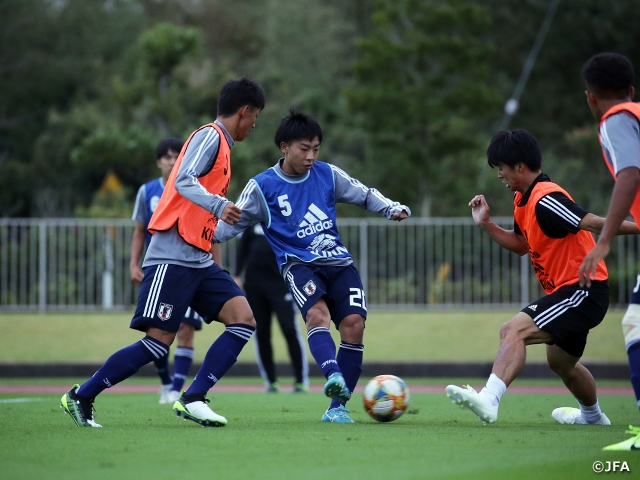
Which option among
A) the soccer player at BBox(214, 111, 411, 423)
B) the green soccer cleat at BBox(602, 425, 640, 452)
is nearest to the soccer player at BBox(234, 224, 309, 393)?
the soccer player at BBox(214, 111, 411, 423)

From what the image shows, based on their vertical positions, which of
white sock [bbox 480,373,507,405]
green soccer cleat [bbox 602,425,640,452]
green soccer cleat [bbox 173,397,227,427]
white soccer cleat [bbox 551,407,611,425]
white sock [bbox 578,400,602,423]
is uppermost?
white sock [bbox 480,373,507,405]

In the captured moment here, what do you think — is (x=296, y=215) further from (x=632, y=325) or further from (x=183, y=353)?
(x=183, y=353)

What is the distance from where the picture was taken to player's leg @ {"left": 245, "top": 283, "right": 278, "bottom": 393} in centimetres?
1166

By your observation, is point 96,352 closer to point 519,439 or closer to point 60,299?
point 60,299

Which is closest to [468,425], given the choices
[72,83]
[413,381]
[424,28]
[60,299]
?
[413,381]

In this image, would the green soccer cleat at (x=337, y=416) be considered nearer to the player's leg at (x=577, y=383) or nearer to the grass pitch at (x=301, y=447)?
the grass pitch at (x=301, y=447)

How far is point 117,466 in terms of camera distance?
4359 mm

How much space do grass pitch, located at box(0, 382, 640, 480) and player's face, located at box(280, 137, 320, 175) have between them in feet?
6.06

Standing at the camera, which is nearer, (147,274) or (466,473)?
(466,473)

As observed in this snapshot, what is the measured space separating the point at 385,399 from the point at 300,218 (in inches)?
56.1

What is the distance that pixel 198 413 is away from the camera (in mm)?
6141

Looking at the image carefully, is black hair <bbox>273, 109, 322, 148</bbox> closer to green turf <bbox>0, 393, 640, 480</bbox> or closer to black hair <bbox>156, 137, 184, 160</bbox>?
green turf <bbox>0, 393, 640, 480</bbox>

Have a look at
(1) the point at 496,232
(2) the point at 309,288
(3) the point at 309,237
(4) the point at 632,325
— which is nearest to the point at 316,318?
(2) the point at 309,288

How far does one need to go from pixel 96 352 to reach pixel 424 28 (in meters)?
15.1
